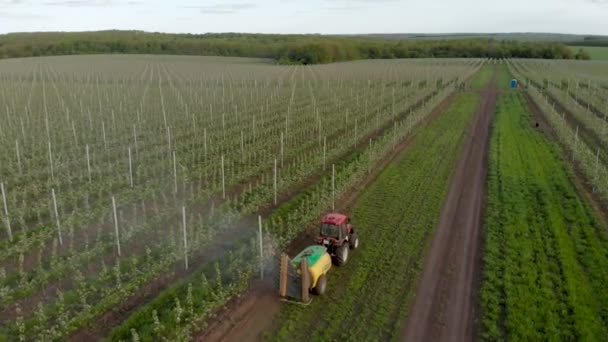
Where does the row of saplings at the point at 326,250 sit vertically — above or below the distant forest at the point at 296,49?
below

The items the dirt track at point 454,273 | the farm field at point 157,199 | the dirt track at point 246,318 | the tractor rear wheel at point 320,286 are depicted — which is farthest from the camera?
the tractor rear wheel at point 320,286

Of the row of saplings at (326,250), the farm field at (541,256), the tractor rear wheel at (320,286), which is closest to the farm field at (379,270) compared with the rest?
the tractor rear wheel at (320,286)

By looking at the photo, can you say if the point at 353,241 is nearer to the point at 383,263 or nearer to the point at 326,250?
the point at 383,263

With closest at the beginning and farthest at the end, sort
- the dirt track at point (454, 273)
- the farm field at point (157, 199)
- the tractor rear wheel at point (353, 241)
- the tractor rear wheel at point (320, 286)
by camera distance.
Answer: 1. the dirt track at point (454, 273)
2. the farm field at point (157, 199)
3. the tractor rear wheel at point (320, 286)
4. the tractor rear wheel at point (353, 241)

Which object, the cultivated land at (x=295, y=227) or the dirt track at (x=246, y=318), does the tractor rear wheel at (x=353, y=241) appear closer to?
the cultivated land at (x=295, y=227)

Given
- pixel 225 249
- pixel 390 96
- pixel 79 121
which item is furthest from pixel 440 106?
pixel 225 249

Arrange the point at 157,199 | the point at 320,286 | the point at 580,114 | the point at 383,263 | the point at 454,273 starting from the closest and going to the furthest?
the point at 320,286, the point at 454,273, the point at 383,263, the point at 157,199, the point at 580,114

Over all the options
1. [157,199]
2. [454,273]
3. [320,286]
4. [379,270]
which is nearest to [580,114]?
[454,273]

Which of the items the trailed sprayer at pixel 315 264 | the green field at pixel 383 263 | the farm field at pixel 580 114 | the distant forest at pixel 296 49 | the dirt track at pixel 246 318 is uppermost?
the distant forest at pixel 296 49
